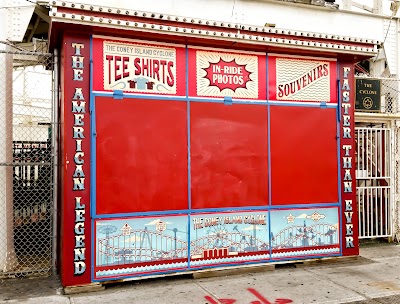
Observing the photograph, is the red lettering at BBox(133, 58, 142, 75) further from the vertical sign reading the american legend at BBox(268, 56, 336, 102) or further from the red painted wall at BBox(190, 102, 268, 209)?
the vertical sign reading the american legend at BBox(268, 56, 336, 102)

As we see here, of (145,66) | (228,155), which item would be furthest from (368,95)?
(145,66)

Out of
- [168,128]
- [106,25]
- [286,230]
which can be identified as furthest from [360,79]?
[106,25]

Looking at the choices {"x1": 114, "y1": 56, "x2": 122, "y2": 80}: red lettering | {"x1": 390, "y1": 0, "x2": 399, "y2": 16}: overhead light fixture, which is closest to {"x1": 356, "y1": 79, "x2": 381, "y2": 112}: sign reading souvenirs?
{"x1": 390, "y1": 0, "x2": 399, "y2": 16}: overhead light fixture

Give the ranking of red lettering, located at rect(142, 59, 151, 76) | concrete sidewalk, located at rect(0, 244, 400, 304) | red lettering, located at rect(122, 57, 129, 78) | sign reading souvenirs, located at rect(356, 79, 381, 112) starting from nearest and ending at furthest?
1. concrete sidewalk, located at rect(0, 244, 400, 304)
2. red lettering, located at rect(122, 57, 129, 78)
3. red lettering, located at rect(142, 59, 151, 76)
4. sign reading souvenirs, located at rect(356, 79, 381, 112)

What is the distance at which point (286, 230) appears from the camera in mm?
6691

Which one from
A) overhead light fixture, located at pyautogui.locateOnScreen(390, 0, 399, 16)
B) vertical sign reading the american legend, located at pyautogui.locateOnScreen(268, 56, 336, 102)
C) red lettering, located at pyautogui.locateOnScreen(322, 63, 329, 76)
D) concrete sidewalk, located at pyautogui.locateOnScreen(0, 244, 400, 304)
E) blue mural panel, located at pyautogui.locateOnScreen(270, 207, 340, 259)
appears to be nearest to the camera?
concrete sidewalk, located at pyautogui.locateOnScreen(0, 244, 400, 304)

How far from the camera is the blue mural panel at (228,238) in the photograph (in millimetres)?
6156

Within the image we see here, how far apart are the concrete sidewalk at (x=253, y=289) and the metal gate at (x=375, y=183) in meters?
1.91

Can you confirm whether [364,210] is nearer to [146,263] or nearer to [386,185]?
[386,185]

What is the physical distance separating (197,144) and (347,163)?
9.81 ft

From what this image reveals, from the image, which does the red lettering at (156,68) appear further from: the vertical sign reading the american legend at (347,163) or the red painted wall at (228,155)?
the vertical sign reading the american legend at (347,163)

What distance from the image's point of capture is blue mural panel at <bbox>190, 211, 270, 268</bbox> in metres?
6.16

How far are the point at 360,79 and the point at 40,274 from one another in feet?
24.2

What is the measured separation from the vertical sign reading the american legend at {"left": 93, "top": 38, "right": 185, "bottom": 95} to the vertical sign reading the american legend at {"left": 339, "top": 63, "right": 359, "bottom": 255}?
125 inches
